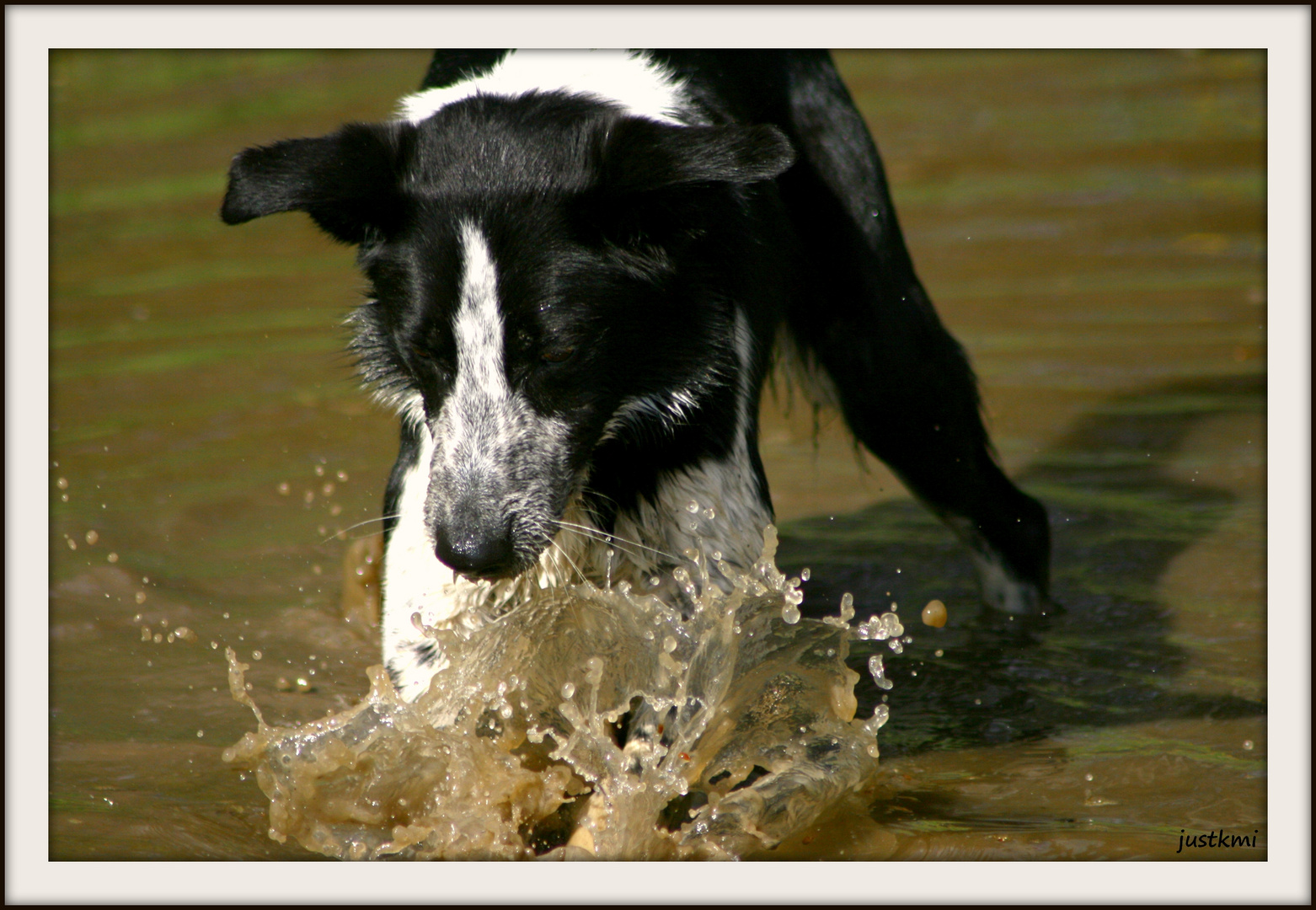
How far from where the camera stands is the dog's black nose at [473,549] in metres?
3.07

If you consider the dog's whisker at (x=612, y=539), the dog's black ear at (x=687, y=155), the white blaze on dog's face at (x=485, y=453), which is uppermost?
the dog's black ear at (x=687, y=155)

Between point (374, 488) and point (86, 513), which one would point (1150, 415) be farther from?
point (86, 513)

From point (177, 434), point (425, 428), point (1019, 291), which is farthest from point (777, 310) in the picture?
point (1019, 291)

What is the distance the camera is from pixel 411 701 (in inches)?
141

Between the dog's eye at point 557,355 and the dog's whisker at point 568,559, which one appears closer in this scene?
the dog's eye at point 557,355

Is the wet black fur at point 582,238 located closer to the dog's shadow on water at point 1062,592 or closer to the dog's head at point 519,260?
the dog's head at point 519,260

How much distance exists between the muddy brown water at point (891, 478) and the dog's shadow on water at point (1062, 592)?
0.05ft

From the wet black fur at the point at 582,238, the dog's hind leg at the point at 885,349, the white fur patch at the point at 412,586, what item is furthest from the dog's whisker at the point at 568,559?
the dog's hind leg at the point at 885,349

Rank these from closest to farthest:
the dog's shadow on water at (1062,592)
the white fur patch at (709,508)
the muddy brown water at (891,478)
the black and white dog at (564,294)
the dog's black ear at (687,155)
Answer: the dog's black ear at (687,155) < the black and white dog at (564,294) < the white fur patch at (709,508) < the muddy brown water at (891,478) < the dog's shadow on water at (1062,592)

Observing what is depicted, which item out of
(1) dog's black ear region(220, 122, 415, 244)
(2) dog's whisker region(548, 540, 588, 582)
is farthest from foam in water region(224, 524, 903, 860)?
(1) dog's black ear region(220, 122, 415, 244)

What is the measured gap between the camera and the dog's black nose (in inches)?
121

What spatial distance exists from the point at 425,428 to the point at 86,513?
2.74 metres

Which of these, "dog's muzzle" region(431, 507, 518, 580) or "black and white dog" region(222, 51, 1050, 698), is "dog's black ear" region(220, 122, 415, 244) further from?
"dog's muzzle" region(431, 507, 518, 580)

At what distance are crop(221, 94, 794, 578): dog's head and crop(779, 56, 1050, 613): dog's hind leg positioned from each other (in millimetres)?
899
